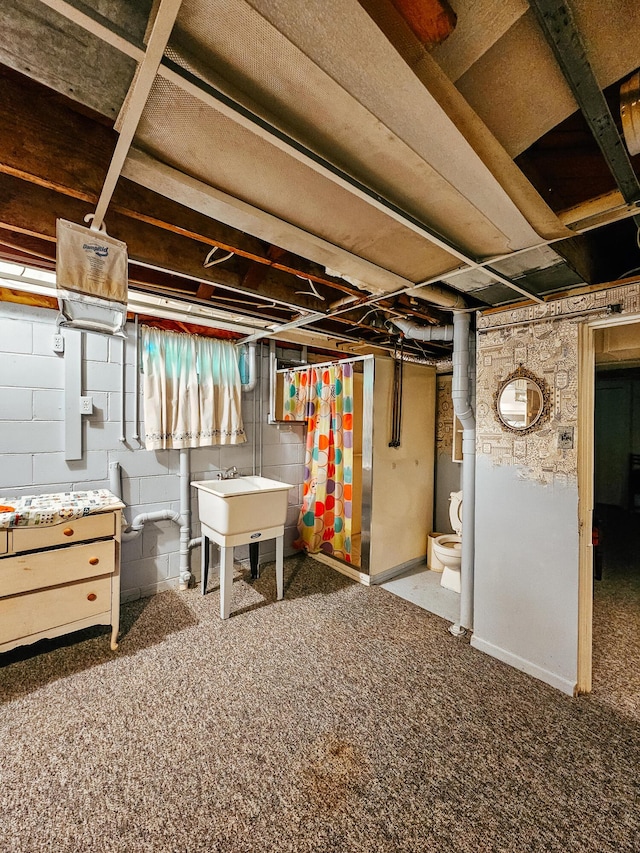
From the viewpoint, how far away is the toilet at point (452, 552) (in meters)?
3.14

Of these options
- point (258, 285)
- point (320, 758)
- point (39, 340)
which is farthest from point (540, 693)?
point (39, 340)

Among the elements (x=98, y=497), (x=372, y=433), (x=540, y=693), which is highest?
(x=372, y=433)

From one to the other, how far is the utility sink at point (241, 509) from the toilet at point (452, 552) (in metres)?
1.47

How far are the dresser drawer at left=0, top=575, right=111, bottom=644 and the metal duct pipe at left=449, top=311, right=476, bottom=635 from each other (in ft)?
7.63

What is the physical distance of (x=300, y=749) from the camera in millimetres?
1612

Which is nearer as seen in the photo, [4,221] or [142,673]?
[4,221]

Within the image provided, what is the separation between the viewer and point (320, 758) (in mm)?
1570

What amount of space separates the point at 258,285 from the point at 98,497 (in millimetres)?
1779

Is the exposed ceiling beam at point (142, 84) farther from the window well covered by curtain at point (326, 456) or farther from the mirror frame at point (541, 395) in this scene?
the window well covered by curtain at point (326, 456)

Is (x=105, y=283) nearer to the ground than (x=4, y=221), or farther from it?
nearer to the ground

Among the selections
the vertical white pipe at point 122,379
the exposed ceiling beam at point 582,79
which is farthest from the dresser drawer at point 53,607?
the exposed ceiling beam at point 582,79

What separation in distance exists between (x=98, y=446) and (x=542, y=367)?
311 cm

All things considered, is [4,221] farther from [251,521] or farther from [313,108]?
[251,521]

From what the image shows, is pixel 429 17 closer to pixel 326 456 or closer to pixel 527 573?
pixel 527 573
